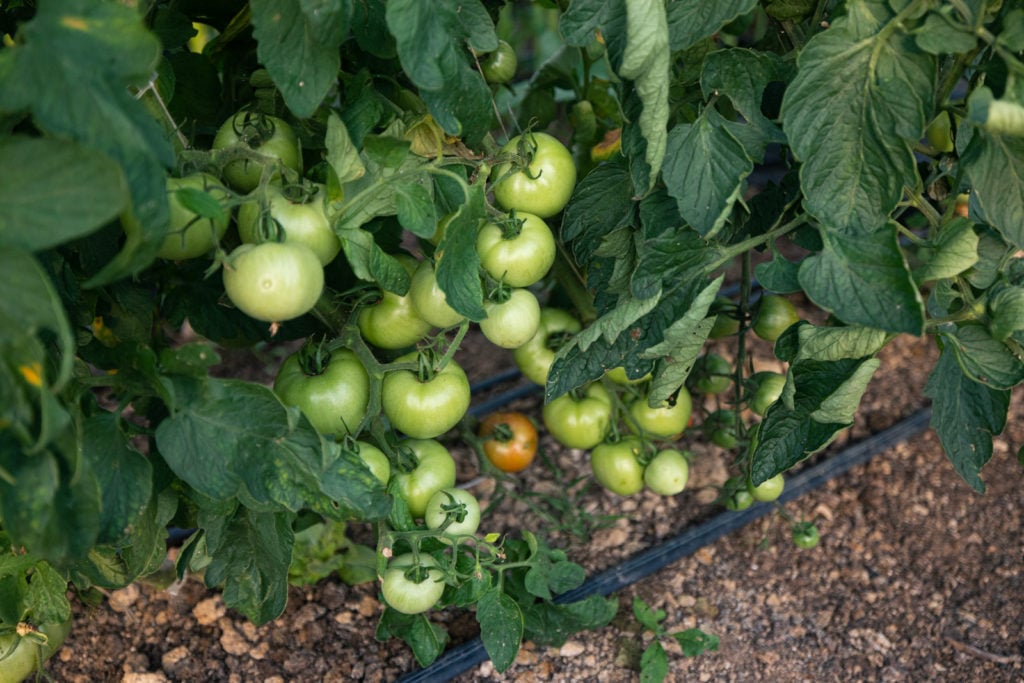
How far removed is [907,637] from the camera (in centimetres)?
130

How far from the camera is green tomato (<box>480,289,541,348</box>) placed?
0.95 metres

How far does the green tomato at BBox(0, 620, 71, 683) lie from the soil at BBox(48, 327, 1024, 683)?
16 centimetres

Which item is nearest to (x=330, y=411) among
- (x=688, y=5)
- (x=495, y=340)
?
(x=495, y=340)

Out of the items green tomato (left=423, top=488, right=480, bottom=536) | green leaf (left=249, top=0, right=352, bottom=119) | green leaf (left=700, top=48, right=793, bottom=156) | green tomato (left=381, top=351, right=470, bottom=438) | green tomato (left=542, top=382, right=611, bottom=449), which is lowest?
green tomato (left=542, top=382, right=611, bottom=449)

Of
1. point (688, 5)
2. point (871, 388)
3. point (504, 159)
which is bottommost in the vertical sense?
point (871, 388)

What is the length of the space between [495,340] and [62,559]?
0.47 meters

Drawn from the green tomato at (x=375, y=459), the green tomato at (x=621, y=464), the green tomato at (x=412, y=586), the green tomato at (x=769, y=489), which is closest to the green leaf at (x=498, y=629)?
the green tomato at (x=412, y=586)

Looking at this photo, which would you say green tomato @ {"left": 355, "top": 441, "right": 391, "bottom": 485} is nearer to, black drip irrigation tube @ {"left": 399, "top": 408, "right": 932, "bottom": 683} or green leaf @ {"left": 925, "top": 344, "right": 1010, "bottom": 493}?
black drip irrigation tube @ {"left": 399, "top": 408, "right": 932, "bottom": 683}

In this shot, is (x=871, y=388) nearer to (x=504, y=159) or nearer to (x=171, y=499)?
(x=504, y=159)

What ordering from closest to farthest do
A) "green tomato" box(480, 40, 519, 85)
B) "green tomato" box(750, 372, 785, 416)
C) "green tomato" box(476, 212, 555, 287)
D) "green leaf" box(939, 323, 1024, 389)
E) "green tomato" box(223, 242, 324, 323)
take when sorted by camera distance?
1. "green tomato" box(223, 242, 324, 323)
2. "green leaf" box(939, 323, 1024, 389)
3. "green tomato" box(476, 212, 555, 287)
4. "green tomato" box(480, 40, 519, 85)
5. "green tomato" box(750, 372, 785, 416)

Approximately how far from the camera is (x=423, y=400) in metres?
0.99

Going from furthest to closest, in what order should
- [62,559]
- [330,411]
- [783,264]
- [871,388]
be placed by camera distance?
[871,388], [330,411], [783,264], [62,559]

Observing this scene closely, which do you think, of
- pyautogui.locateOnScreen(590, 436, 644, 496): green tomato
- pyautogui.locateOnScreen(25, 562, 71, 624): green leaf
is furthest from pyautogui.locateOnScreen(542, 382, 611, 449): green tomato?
pyautogui.locateOnScreen(25, 562, 71, 624): green leaf

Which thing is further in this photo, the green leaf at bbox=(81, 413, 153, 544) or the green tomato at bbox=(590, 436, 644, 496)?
the green tomato at bbox=(590, 436, 644, 496)
